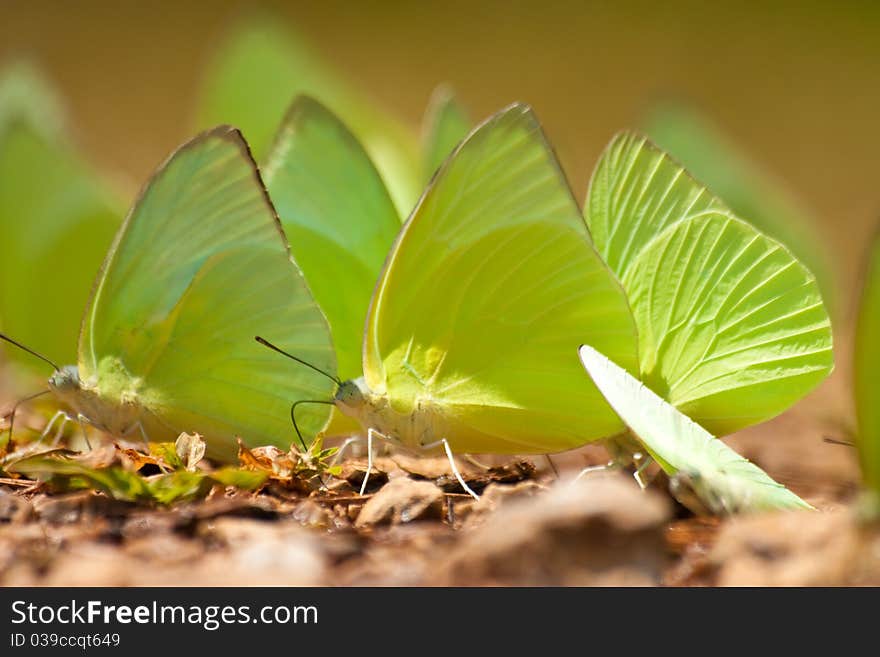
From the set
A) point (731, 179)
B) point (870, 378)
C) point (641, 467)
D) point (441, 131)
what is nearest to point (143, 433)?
point (641, 467)

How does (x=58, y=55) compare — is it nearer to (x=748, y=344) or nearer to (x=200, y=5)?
(x=200, y=5)

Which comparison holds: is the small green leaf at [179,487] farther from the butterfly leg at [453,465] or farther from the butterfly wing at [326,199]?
the butterfly wing at [326,199]

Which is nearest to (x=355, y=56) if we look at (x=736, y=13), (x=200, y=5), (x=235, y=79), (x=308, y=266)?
(x=200, y=5)

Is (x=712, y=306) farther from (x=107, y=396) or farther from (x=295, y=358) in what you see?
(x=107, y=396)

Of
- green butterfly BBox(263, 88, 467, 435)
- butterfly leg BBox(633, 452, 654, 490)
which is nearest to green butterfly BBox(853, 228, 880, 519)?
butterfly leg BBox(633, 452, 654, 490)

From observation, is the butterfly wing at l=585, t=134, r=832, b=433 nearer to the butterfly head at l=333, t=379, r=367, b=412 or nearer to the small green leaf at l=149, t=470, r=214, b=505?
the butterfly head at l=333, t=379, r=367, b=412
